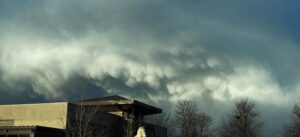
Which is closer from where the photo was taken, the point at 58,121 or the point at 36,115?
the point at 58,121

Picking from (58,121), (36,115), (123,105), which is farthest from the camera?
(123,105)

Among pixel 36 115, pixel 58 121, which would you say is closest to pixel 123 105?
pixel 58 121

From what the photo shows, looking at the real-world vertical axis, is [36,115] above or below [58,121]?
above

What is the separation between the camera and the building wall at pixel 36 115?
59.9m

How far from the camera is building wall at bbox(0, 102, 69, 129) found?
5985 centimetres

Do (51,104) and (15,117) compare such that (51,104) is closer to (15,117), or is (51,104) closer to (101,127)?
(15,117)

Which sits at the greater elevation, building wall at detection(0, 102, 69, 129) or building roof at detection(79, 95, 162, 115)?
building roof at detection(79, 95, 162, 115)

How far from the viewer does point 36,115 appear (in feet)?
199

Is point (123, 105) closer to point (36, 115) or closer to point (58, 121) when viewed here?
point (58, 121)

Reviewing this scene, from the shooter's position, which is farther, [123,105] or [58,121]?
[123,105]

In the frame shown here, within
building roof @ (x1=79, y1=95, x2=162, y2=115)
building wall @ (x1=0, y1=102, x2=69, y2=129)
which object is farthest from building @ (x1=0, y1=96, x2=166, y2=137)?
building roof @ (x1=79, y1=95, x2=162, y2=115)

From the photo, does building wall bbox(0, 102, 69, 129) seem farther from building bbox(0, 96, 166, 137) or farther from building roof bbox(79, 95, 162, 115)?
building roof bbox(79, 95, 162, 115)

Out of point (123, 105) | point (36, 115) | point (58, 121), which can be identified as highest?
point (123, 105)

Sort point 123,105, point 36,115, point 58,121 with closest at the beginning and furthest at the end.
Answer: point 58,121 < point 36,115 < point 123,105
